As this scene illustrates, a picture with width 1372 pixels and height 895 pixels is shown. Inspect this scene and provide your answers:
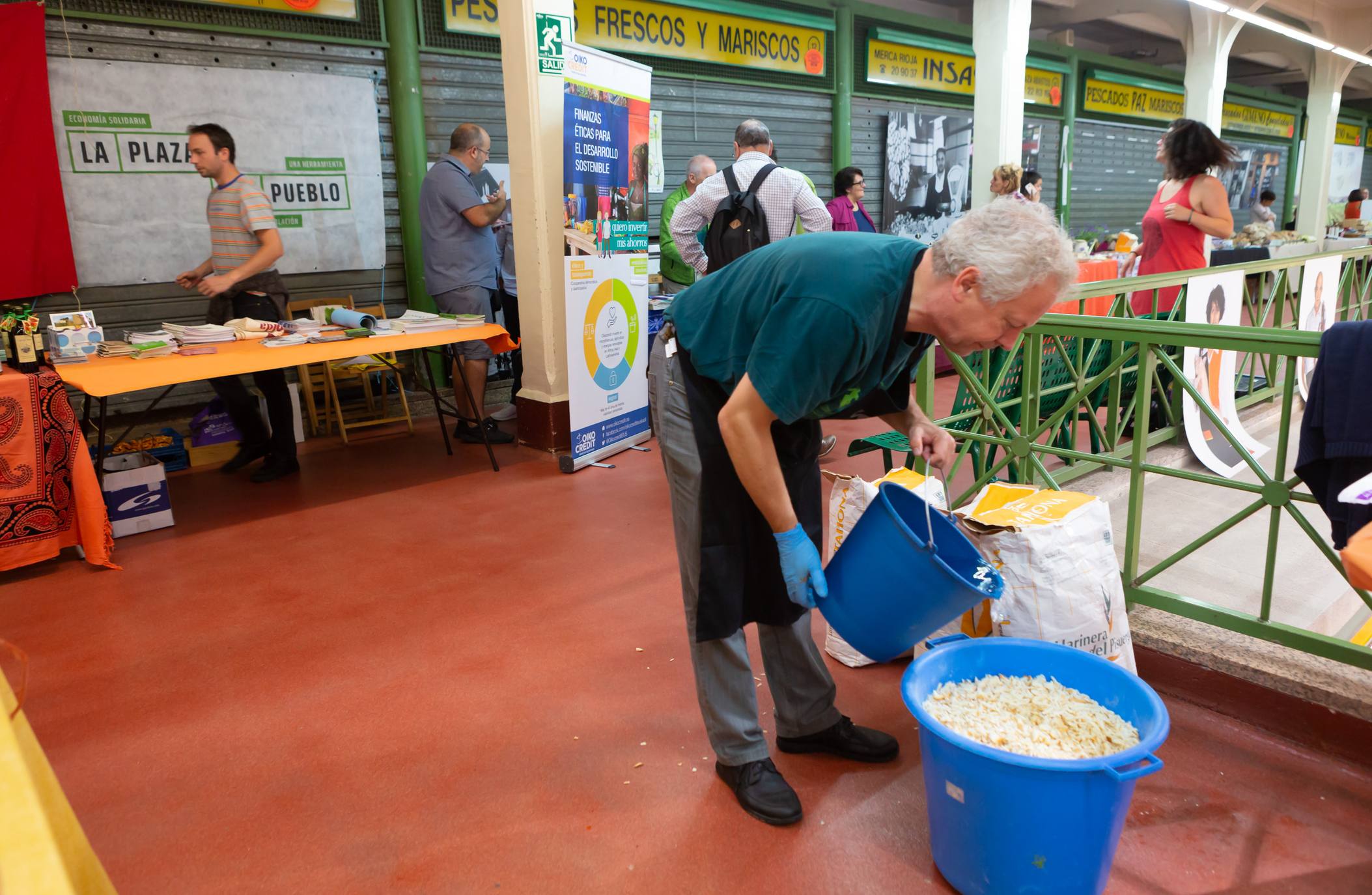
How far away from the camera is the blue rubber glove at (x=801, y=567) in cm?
179

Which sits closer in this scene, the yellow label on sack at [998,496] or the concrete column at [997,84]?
the yellow label on sack at [998,496]

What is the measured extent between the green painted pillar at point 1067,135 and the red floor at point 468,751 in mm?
10647

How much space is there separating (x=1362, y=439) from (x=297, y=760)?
2.74 meters

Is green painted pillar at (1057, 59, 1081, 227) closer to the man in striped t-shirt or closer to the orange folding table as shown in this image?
the orange folding table

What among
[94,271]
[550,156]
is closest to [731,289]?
[550,156]

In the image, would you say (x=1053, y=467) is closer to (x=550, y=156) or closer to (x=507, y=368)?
(x=550, y=156)

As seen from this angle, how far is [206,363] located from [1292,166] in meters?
22.1

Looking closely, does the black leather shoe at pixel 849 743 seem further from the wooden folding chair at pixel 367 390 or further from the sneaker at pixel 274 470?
the wooden folding chair at pixel 367 390

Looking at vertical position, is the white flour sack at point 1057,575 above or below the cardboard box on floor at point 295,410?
above

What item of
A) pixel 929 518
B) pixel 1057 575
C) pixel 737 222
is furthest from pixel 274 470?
pixel 1057 575

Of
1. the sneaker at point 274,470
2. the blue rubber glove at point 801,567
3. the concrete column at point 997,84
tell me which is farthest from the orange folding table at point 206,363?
the concrete column at point 997,84

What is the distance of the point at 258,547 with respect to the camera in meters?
3.93

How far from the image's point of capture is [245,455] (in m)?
5.05

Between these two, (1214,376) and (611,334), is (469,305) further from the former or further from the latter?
(1214,376)
